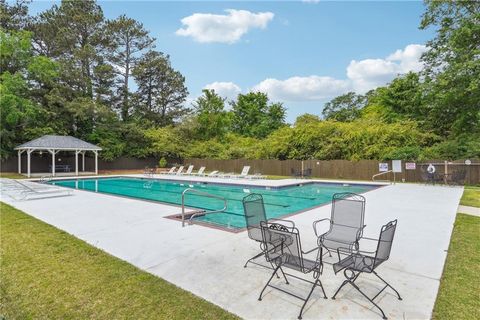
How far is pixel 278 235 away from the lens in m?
3.09

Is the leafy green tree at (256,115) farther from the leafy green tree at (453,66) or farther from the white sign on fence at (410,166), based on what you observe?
the white sign on fence at (410,166)

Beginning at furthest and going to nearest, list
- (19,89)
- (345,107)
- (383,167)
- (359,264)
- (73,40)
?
(345,107), (73,40), (19,89), (383,167), (359,264)

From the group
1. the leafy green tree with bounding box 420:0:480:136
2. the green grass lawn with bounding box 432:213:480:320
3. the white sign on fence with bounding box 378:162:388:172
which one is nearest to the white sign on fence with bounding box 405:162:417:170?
the white sign on fence with bounding box 378:162:388:172

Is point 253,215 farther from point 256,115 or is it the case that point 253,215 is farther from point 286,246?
point 256,115

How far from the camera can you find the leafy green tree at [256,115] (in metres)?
38.8

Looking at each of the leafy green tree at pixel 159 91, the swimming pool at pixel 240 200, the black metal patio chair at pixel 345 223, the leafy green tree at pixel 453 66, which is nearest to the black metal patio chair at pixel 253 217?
the black metal patio chair at pixel 345 223

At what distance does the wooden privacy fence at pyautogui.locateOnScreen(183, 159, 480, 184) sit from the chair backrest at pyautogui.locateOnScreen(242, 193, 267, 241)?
14374mm

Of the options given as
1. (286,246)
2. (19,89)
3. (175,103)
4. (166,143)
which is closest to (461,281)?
(286,246)

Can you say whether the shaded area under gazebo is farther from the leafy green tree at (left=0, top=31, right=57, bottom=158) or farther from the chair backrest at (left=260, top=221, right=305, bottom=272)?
the chair backrest at (left=260, top=221, right=305, bottom=272)

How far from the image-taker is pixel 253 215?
4141 mm

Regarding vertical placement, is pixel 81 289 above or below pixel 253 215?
below

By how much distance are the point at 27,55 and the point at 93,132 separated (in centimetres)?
823

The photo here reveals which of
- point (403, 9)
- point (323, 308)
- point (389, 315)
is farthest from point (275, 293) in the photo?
point (403, 9)

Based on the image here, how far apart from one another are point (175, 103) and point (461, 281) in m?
34.7
